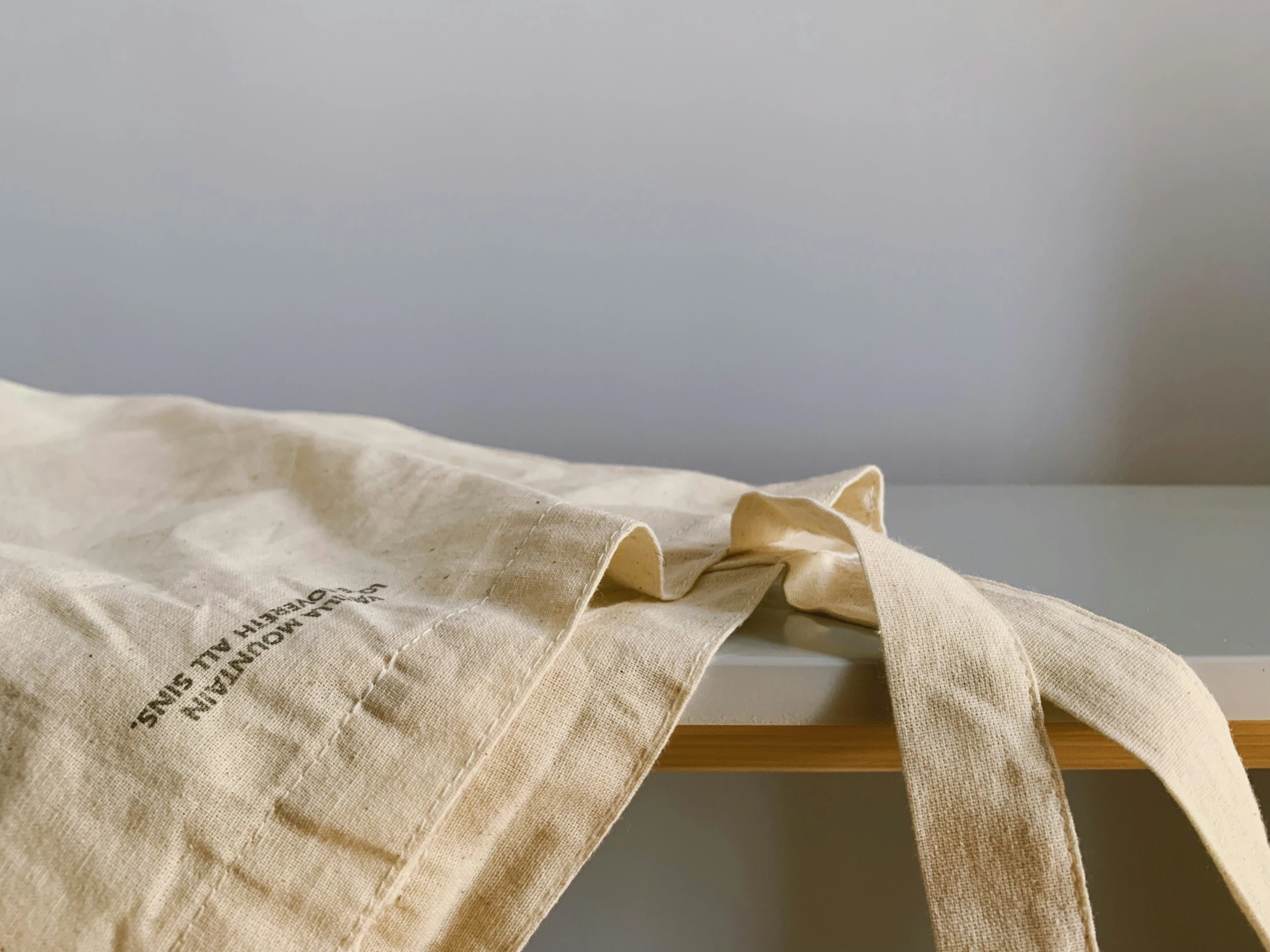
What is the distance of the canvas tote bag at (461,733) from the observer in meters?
0.24

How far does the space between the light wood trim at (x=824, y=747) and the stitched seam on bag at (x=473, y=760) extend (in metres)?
0.05

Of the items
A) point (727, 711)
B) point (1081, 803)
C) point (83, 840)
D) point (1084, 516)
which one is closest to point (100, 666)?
point (83, 840)

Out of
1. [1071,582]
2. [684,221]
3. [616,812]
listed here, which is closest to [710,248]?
[684,221]

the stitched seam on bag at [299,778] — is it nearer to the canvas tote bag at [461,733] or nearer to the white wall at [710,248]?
the canvas tote bag at [461,733]

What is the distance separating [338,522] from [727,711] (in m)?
0.19

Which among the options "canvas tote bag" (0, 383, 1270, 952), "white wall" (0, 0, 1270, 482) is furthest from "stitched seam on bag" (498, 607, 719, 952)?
"white wall" (0, 0, 1270, 482)

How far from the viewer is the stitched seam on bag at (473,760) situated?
25cm

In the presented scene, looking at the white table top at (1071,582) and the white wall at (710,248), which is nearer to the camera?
the white table top at (1071,582)

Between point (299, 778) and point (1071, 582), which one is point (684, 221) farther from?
point (299, 778)

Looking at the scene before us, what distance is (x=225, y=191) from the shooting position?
733 mm

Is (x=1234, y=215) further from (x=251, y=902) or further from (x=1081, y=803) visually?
(x=251, y=902)

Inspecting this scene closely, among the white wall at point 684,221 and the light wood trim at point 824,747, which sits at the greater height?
the white wall at point 684,221

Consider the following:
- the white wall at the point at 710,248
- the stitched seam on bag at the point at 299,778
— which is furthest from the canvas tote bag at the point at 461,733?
the white wall at the point at 710,248

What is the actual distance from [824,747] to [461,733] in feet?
0.41
